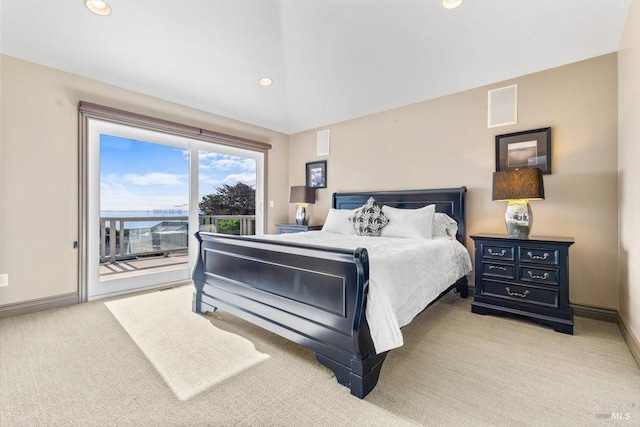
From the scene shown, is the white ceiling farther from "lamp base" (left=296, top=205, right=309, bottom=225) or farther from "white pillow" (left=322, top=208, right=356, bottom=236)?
"lamp base" (left=296, top=205, right=309, bottom=225)

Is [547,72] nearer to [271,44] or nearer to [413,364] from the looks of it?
[271,44]

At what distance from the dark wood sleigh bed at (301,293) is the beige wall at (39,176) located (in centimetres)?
164

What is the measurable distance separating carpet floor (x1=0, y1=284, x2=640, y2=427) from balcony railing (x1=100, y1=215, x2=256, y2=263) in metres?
1.45

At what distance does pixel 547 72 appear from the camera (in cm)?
315

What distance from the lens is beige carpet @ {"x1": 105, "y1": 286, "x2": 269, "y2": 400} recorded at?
6.18 ft

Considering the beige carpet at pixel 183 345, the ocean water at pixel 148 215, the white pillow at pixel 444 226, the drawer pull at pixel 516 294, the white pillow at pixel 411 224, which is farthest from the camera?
the ocean water at pixel 148 215

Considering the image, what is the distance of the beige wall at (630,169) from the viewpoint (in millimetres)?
2158

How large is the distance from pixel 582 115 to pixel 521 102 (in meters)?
0.58

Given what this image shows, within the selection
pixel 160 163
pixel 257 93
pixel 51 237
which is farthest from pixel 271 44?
pixel 51 237

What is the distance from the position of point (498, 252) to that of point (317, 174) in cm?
320

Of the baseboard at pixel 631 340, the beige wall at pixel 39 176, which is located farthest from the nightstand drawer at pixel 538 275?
the beige wall at pixel 39 176

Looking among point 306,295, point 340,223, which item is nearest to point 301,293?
point 306,295

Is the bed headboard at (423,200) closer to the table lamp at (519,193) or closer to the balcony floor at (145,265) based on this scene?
the table lamp at (519,193)

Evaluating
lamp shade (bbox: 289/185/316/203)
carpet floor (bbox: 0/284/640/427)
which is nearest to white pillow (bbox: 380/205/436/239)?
carpet floor (bbox: 0/284/640/427)
